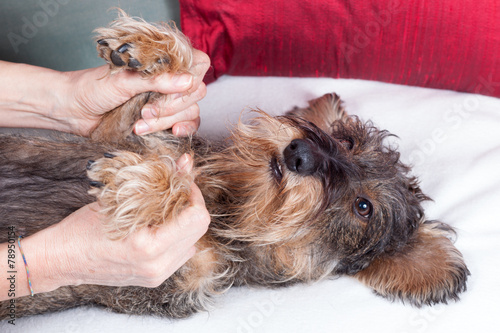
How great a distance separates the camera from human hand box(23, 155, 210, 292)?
69.2 inches

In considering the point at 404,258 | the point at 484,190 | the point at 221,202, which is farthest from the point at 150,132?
the point at 484,190

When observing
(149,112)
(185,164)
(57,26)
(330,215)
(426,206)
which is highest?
(57,26)

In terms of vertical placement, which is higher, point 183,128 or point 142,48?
point 142,48

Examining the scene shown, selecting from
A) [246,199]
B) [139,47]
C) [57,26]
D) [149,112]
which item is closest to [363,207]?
[246,199]

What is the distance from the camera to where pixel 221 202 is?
7.55ft

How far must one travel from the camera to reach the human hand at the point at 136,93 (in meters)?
2.08

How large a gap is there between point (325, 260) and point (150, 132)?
1.13 m

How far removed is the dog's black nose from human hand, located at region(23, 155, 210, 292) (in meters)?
0.45

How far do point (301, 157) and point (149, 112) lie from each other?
32.6 inches

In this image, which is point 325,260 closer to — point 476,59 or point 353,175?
point 353,175

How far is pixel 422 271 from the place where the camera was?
7.29 feet

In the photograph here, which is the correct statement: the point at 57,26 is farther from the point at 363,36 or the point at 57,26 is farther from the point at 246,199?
the point at 363,36

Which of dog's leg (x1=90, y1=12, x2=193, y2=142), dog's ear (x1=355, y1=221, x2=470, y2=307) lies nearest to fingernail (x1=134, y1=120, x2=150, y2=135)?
dog's leg (x1=90, y1=12, x2=193, y2=142)

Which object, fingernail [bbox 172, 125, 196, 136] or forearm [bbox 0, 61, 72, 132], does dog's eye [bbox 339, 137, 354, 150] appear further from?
Answer: forearm [bbox 0, 61, 72, 132]
